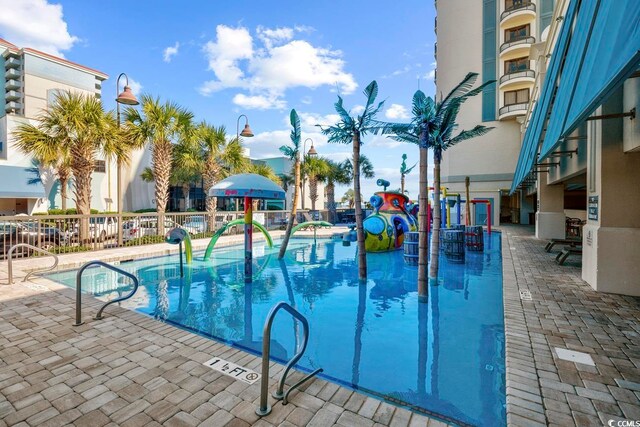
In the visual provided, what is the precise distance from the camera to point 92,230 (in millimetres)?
12992

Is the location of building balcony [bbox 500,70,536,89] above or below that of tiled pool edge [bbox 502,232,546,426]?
above

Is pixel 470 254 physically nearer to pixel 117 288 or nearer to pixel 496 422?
pixel 496 422

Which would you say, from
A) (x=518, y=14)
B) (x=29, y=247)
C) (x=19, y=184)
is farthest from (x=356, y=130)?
(x=19, y=184)

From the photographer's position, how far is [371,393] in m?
3.58

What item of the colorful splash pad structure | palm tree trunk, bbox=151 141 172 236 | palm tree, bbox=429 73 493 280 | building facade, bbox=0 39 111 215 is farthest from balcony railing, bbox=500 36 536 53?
building facade, bbox=0 39 111 215

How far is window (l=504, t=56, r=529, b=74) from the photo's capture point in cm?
2753

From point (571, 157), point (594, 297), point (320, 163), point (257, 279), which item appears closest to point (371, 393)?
point (594, 297)

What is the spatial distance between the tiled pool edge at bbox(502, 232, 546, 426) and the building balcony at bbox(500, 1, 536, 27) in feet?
102

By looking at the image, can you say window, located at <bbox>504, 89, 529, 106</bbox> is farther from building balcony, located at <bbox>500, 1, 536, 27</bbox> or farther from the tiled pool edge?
the tiled pool edge

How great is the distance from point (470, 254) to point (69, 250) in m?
16.4

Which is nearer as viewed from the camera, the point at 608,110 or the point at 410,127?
the point at 608,110

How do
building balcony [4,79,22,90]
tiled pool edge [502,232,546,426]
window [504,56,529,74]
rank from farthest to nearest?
1. building balcony [4,79,22,90]
2. window [504,56,529,74]
3. tiled pool edge [502,232,546,426]

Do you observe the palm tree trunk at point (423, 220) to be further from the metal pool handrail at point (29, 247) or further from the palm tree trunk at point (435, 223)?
the metal pool handrail at point (29, 247)

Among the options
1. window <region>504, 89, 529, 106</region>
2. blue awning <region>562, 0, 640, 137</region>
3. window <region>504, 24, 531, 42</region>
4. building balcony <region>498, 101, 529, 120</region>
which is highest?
window <region>504, 24, 531, 42</region>
